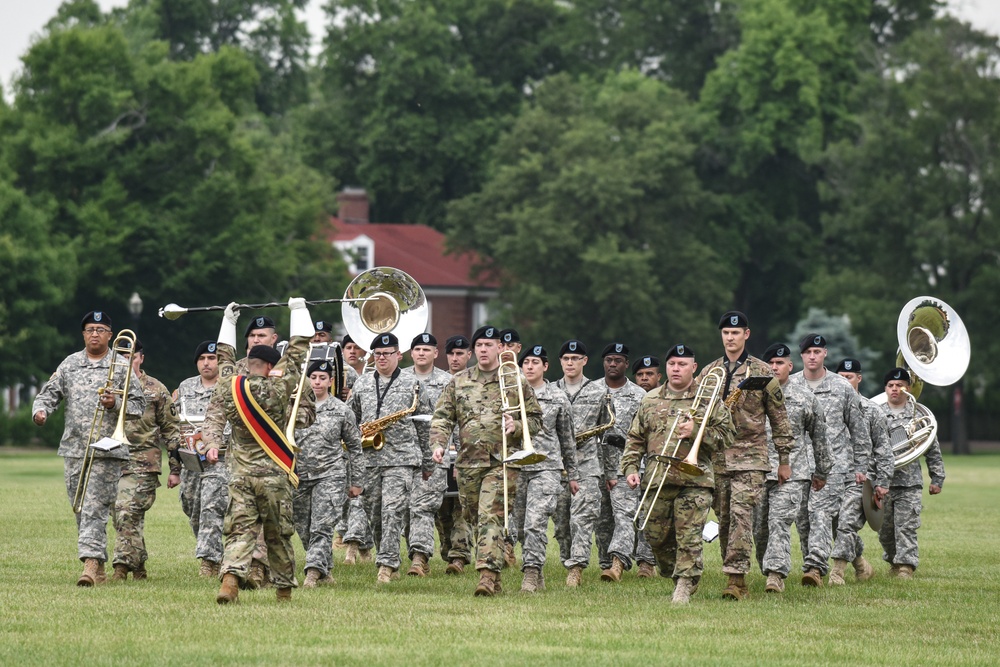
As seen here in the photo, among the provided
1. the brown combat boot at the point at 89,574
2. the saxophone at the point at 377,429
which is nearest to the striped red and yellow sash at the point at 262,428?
the brown combat boot at the point at 89,574

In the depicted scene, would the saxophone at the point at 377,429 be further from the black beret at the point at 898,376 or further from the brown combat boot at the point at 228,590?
the black beret at the point at 898,376

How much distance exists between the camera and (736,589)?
14789 millimetres

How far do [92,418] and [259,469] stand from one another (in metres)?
2.50

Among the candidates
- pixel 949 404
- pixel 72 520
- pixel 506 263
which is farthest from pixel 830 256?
pixel 72 520

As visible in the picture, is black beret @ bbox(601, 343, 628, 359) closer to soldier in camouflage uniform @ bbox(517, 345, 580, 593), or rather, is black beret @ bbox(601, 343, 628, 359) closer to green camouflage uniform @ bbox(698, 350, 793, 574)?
soldier in camouflage uniform @ bbox(517, 345, 580, 593)

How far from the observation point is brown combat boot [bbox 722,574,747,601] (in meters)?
14.8

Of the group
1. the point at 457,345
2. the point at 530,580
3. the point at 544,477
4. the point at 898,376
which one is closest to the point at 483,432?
the point at 544,477

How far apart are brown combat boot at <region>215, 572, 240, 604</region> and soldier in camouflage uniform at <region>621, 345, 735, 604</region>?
129 inches

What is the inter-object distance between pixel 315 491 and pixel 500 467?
5.41 feet

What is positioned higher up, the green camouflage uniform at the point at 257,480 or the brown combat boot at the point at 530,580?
the green camouflage uniform at the point at 257,480

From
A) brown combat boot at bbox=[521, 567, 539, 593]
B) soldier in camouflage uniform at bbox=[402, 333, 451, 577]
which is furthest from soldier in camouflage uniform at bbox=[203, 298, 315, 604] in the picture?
soldier in camouflage uniform at bbox=[402, 333, 451, 577]

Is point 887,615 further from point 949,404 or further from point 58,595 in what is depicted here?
point 949,404

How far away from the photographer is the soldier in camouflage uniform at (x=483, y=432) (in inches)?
583

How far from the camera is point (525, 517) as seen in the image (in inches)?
598
